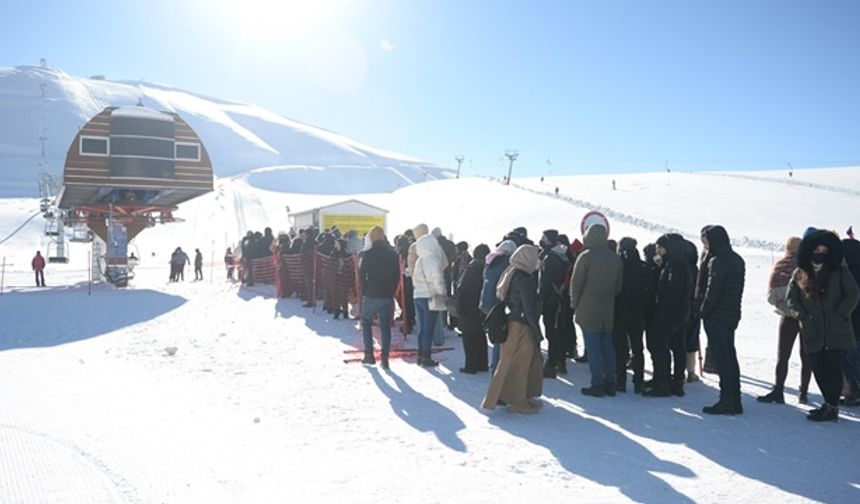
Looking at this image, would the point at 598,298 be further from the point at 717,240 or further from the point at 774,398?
the point at 774,398

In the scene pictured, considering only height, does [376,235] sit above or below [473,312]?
above

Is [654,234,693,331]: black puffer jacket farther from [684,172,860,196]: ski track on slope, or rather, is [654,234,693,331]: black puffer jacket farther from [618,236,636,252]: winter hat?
[684,172,860,196]: ski track on slope

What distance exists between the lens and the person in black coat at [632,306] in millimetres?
7777

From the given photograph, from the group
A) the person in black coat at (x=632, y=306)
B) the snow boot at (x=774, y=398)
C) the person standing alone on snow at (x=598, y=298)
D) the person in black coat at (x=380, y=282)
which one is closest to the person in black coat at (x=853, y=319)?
the snow boot at (x=774, y=398)

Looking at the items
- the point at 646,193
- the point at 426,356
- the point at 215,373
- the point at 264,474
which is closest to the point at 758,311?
the point at 426,356

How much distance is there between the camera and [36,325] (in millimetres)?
13539

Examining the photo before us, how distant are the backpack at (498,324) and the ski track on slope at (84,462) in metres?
3.52

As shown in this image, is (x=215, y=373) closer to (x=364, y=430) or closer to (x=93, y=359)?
(x=93, y=359)

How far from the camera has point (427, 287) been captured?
9266mm

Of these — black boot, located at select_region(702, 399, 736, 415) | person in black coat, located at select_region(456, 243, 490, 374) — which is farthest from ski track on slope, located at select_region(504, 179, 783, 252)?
black boot, located at select_region(702, 399, 736, 415)

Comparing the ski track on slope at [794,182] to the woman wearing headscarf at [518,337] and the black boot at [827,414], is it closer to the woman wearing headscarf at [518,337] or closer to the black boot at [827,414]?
the black boot at [827,414]

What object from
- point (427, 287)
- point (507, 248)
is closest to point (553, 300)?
point (507, 248)

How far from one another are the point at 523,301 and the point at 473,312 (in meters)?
2.02

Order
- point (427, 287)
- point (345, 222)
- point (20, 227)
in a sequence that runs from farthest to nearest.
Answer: point (20, 227) → point (345, 222) → point (427, 287)
